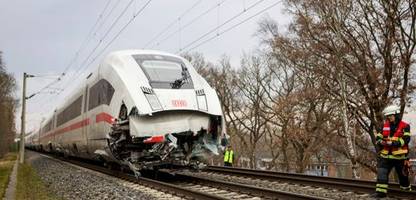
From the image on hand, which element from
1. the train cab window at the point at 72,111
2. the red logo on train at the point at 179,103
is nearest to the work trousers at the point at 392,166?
the red logo on train at the point at 179,103

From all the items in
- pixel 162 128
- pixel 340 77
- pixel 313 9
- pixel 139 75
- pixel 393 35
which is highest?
pixel 313 9

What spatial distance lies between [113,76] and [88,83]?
165 inches

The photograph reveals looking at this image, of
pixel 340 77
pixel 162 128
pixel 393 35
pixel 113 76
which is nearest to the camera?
pixel 162 128

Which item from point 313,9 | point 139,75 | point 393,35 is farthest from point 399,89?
point 139,75

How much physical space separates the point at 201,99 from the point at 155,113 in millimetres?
1286

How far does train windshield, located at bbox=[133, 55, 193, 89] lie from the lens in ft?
39.1

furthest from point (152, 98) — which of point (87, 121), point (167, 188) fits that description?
point (87, 121)

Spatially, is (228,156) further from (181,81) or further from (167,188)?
(167,188)

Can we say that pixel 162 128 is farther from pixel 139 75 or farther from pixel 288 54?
pixel 288 54

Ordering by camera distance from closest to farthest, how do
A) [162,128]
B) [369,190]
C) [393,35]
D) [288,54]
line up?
1. [369,190]
2. [162,128]
3. [393,35]
4. [288,54]

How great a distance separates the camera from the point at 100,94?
46.0 ft

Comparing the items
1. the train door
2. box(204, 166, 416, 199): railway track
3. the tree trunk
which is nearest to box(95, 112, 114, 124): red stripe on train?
the train door

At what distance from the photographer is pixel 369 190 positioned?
902 cm

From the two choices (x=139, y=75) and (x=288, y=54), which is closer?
(x=139, y=75)
